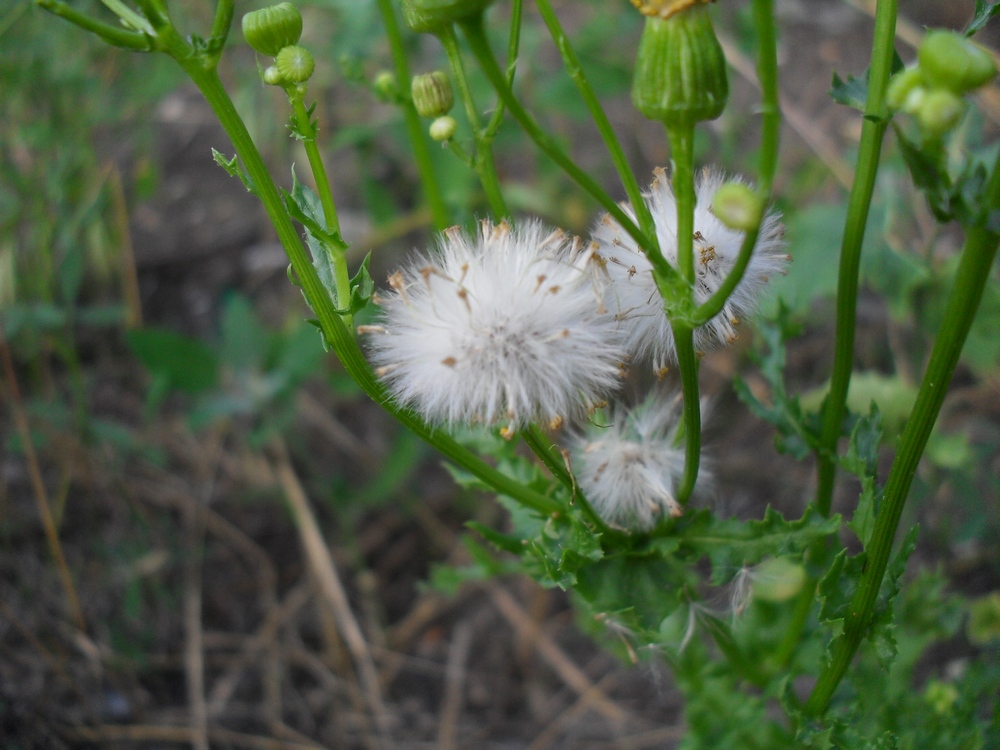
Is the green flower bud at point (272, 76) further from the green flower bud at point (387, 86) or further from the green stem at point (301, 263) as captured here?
the green flower bud at point (387, 86)

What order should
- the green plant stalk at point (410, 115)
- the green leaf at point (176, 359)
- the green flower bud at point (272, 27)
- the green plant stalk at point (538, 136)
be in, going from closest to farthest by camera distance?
the green plant stalk at point (538, 136) < the green flower bud at point (272, 27) < the green plant stalk at point (410, 115) < the green leaf at point (176, 359)

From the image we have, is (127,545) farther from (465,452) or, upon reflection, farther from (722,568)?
(722,568)

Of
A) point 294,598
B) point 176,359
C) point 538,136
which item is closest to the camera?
point 538,136

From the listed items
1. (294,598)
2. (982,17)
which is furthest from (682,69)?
(294,598)

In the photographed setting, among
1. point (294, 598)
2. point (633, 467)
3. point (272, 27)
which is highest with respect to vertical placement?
point (272, 27)

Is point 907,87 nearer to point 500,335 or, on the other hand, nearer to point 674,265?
point 674,265

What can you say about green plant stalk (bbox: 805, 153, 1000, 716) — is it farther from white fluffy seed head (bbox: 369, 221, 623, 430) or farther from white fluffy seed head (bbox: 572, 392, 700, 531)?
white fluffy seed head (bbox: 369, 221, 623, 430)

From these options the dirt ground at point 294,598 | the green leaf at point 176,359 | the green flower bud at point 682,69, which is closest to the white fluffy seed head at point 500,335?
the green flower bud at point 682,69

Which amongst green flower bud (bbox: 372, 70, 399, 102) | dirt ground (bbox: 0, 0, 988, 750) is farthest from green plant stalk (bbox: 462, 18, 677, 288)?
dirt ground (bbox: 0, 0, 988, 750)

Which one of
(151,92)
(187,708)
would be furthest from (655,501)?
(151,92)
